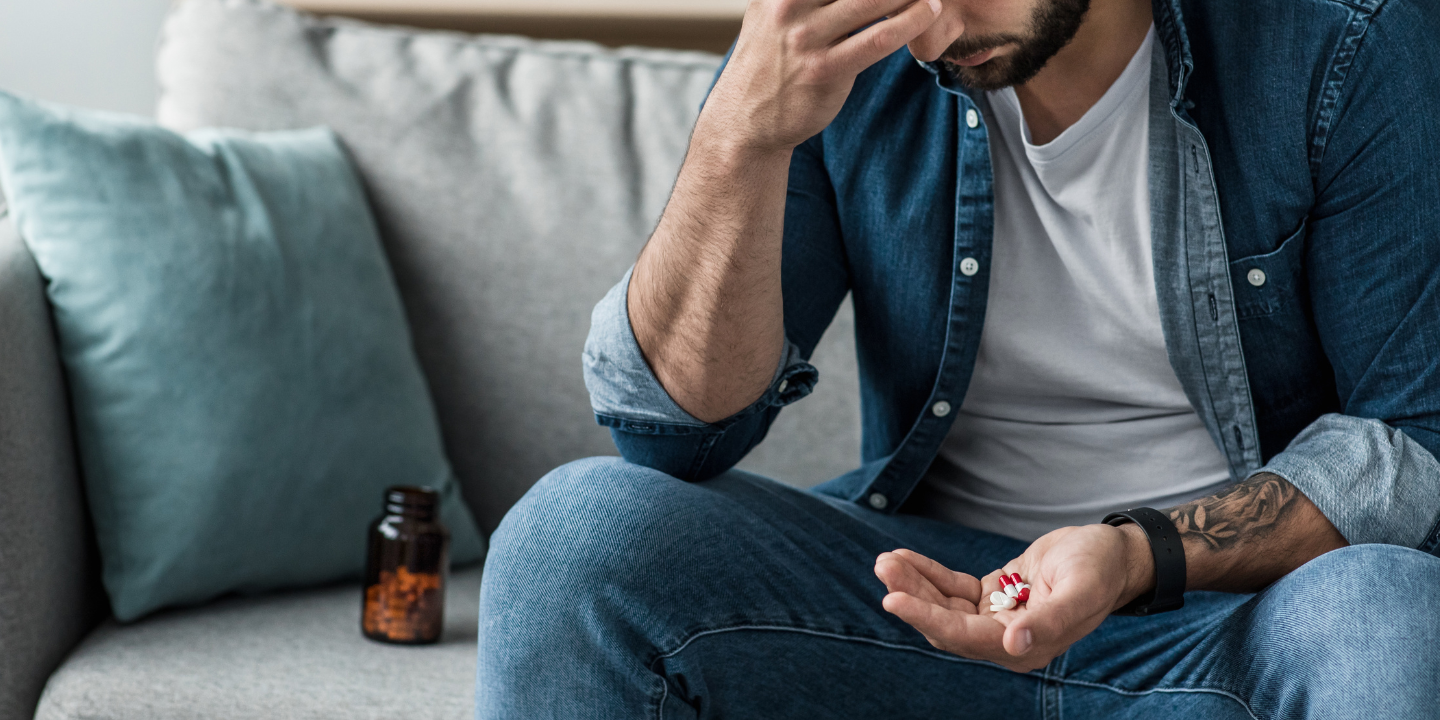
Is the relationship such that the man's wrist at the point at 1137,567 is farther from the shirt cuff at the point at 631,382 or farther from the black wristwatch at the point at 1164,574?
the shirt cuff at the point at 631,382

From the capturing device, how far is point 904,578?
0.75 meters

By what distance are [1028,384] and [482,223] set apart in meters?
0.69

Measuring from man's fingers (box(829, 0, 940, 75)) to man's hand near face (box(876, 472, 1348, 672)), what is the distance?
349 mm

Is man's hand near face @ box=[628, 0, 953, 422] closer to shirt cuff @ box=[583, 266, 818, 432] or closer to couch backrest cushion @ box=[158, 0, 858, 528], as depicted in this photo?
shirt cuff @ box=[583, 266, 818, 432]

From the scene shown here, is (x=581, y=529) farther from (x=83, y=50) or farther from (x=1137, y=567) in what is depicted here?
(x=83, y=50)

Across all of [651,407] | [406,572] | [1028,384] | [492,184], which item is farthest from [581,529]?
[492,184]

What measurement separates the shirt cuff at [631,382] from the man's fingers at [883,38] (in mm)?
258

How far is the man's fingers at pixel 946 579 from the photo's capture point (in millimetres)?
776

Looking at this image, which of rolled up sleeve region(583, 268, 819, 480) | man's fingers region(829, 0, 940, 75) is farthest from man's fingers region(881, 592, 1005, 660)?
man's fingers region(829, 0, 940, 75)

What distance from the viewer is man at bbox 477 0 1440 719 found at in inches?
30.4

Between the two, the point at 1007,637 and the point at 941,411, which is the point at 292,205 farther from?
the point at 1007,637

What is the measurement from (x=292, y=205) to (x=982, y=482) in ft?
2.62

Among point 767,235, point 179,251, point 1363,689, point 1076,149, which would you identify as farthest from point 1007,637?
point 179,251

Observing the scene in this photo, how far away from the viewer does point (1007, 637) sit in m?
0.68
